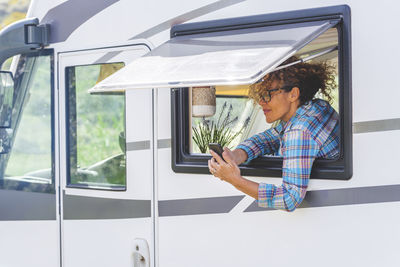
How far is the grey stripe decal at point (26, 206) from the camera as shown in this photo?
3.54 m

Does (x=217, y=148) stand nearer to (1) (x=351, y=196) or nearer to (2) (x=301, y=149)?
(2) (x=301, y=149)

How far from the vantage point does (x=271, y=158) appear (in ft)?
9.21

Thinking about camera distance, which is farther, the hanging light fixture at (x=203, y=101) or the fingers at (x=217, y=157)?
the hanging light fixture at (x=203, y=101)

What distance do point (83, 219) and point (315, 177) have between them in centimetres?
149

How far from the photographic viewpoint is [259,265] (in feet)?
9.00

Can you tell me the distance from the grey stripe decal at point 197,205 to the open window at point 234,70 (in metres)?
0.16

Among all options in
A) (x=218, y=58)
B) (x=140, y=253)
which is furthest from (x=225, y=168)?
(x=140, y=253)

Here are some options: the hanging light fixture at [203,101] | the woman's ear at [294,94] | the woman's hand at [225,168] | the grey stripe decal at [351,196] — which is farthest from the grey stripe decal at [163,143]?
the grey stripe decal at [351,196]

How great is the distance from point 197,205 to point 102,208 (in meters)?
0.67

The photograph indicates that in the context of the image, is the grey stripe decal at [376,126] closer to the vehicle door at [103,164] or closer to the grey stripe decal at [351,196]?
the grey stripe decal at [351,196]

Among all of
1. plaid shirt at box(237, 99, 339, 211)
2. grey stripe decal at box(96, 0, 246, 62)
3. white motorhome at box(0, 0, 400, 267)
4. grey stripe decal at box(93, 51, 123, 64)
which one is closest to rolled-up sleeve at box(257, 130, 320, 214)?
plaid shirt at box(237, 99, 339, 211)

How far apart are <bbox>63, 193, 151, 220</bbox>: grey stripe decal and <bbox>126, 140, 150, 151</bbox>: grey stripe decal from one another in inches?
11.7

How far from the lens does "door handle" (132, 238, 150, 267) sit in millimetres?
3100

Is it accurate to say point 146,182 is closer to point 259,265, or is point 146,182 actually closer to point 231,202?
point 231,202
